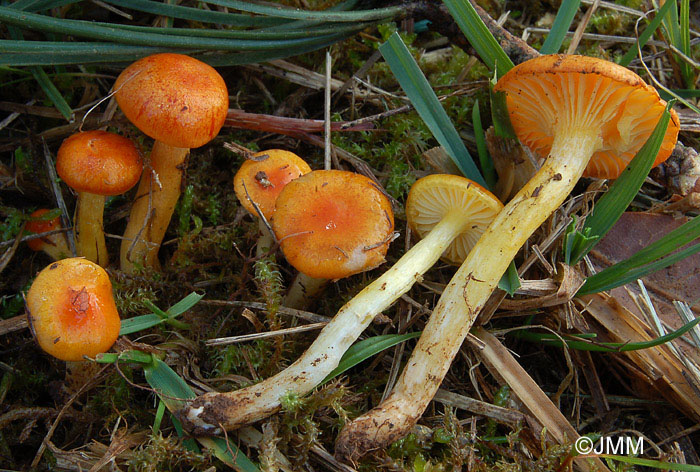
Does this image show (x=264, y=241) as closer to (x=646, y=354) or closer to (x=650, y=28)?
(x=646, y=354)

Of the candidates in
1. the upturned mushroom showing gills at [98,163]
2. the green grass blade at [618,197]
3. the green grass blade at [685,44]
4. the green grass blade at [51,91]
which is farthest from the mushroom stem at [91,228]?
the green grass blade at [685,44]

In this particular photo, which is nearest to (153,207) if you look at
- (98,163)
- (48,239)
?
(98,163)

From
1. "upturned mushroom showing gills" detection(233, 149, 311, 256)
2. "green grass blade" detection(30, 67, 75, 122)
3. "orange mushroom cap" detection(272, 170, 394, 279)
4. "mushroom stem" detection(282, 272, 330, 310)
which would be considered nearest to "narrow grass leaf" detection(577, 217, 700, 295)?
"orange mushroom cap" detection(272, 170, 394, 279)

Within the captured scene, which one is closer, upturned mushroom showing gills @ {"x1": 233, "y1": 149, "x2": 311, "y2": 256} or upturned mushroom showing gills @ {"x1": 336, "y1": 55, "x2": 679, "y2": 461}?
upturned mushroom showing gills @ {"x1": 336, "y1": 55, "x2": 679, "y2": 461}

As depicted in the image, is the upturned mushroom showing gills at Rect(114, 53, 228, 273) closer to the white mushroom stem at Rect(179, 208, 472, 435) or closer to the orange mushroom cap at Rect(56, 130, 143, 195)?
the orange mushroom cap at Rect(56, 130, 143, 195)

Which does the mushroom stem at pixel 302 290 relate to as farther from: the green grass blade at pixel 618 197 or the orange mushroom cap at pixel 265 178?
the green grass blade at pixel 618 197

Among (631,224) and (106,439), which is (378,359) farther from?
(631,224)

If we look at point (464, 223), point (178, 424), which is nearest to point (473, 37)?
point (464, 223)
